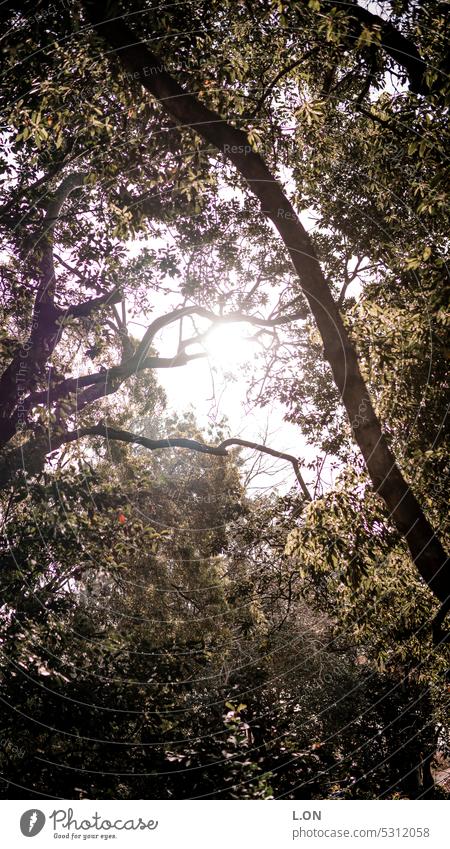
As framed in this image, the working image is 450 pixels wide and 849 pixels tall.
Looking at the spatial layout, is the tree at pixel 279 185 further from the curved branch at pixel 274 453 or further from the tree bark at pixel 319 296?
the curved branch at pixel 274 453

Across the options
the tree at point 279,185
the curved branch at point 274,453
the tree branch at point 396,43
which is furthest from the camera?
the curved branch at point 274,453

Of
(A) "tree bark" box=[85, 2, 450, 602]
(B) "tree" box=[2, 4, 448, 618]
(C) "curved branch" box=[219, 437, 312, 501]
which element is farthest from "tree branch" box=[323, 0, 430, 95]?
(C) "curved branch" box=[219, 437, 312, 501]

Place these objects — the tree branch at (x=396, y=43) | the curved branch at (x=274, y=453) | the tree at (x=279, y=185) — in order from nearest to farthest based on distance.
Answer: the tree at (x=279, y=185), the tree branch at (x=396, y=43), the curved branch at (x=274, y=453)

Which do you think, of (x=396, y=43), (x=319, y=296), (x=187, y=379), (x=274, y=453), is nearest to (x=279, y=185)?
(x=319, y=296)

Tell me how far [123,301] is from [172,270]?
2.90 feet

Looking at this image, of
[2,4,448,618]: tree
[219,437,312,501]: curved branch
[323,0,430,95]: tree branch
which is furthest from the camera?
[219,437,312,501]: curved branch

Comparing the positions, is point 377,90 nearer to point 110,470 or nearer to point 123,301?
point 123,301

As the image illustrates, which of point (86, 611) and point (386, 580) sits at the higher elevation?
point (86, 611)

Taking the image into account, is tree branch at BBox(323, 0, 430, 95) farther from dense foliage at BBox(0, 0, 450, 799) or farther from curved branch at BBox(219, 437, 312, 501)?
curved branch at BBox(219, 437, 312, 501)

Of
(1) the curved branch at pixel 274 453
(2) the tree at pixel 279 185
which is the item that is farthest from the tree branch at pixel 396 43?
(1) the curved branch at pixel 274 453

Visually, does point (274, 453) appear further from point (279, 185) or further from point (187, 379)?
point (279, 185)

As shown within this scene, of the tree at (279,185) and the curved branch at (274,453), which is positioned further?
the curved branch at (274,453)

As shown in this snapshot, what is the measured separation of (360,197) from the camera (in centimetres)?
660
